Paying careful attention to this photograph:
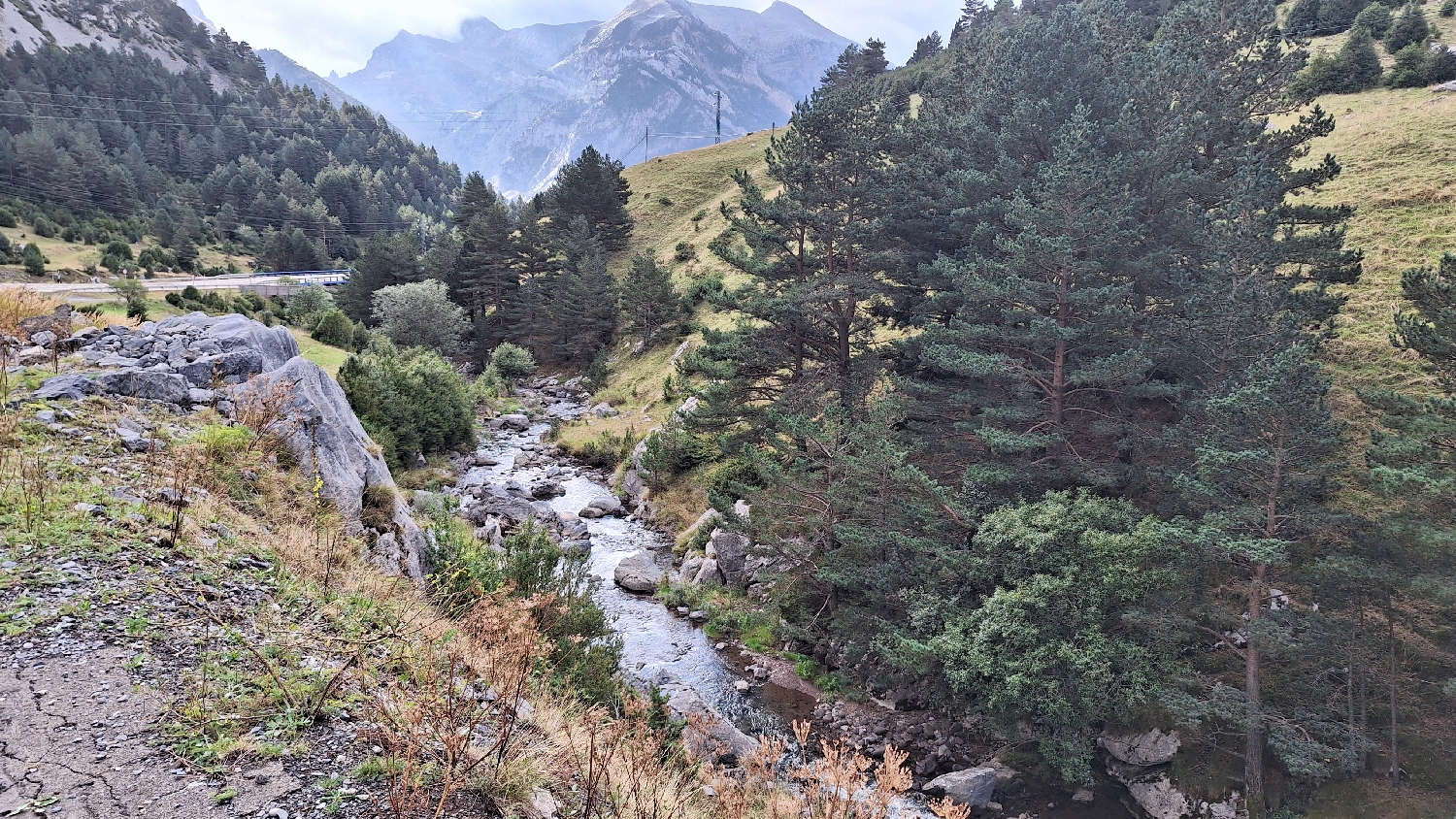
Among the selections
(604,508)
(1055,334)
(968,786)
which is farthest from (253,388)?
(1055,334)

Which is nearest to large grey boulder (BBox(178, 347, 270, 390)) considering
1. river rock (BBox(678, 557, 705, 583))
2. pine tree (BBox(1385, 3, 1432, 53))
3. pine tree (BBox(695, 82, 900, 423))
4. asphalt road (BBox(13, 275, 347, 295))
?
asphalt road (BBox(13, 275, 347, 295))

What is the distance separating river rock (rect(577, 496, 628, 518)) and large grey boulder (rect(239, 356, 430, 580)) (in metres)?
12.9

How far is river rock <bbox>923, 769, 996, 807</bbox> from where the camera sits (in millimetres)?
12539

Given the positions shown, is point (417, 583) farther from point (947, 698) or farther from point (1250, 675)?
point (1250, 675)

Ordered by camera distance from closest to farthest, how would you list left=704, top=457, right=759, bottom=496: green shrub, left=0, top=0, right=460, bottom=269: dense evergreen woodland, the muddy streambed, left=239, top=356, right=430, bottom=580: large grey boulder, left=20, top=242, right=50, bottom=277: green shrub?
left=239, top=356, right=430, bottom=580: large grey boulder
the muddy streambed
left=704, top=457, right=759, bottom=496: green shrub
left=20, top=242, right=50, bottom=277: green shrub
left=0, top=0, right=460, bottom=269: dense evergreen woodland

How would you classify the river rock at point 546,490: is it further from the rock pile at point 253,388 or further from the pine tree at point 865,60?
the pine tree at point 865,60

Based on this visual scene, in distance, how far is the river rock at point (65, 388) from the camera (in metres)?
9.48

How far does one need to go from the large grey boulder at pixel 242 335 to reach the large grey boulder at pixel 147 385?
76.1 inches

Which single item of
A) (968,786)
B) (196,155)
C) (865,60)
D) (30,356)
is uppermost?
(865,60)

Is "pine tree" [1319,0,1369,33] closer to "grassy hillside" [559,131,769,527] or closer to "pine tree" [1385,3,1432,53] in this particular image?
"pine tree" [1385,3,1432,53]

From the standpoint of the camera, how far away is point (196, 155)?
9506 cm

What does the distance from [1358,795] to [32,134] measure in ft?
368

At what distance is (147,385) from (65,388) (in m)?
1.03

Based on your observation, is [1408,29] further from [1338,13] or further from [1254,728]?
[1254,728]
